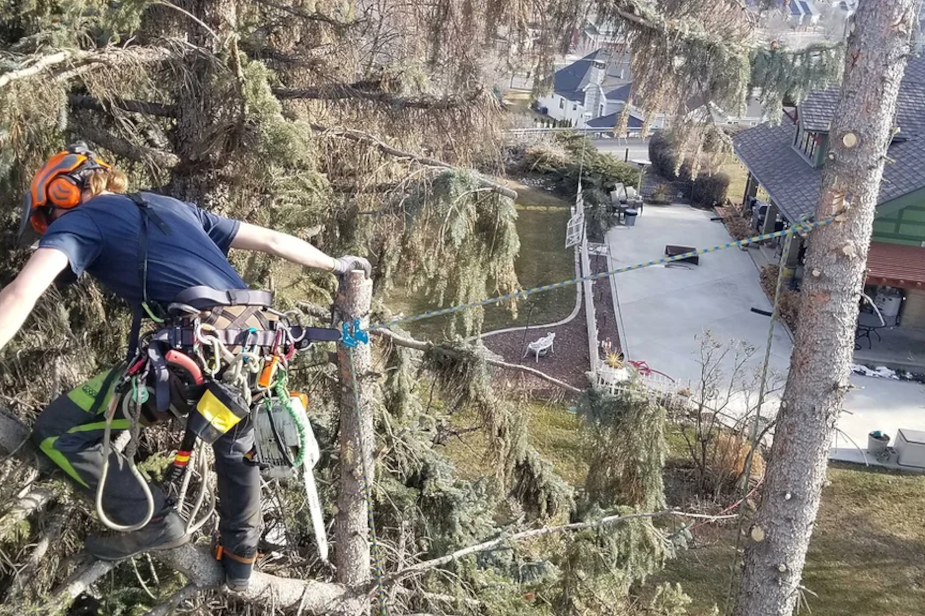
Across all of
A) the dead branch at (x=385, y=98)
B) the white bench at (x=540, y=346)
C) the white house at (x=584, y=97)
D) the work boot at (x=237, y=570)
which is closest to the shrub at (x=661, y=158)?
the white house at (x=584, y=97)

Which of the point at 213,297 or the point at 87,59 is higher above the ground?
the point at 87,59

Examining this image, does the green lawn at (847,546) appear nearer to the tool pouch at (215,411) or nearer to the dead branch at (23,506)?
the dead branch at (23,506)

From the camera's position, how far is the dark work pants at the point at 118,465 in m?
3.32

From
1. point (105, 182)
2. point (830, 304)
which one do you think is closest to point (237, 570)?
point (105, 182)

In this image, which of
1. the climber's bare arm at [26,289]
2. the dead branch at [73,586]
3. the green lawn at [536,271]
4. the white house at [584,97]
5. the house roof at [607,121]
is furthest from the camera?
the white house at [584,97]

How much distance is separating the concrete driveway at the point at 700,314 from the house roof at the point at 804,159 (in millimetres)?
2312

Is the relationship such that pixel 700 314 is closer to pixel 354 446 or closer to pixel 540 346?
pixel 540 346

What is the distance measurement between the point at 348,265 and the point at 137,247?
97 cm

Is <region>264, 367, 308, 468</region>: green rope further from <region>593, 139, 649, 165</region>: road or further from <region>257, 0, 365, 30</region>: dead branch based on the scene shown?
<region>593, 139, 649, 165</region>: road

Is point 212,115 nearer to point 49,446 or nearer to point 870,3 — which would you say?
point 49,446

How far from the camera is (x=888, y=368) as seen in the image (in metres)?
15.0

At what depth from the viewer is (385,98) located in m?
6.27

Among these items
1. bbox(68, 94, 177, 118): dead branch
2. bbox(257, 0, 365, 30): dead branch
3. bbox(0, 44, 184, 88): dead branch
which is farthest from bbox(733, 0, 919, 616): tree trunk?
bbox(68, 94, 177, 118): dead branch

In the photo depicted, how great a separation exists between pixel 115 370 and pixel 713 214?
24.1 m
